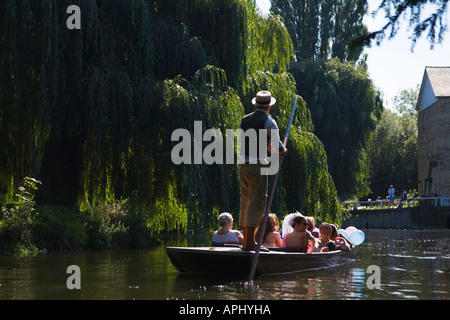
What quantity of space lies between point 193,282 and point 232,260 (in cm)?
68

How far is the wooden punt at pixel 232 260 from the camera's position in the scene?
32.8 ft

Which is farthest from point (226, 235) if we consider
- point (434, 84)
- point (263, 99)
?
point (434, 84)

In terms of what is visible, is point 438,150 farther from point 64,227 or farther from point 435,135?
point 64,227

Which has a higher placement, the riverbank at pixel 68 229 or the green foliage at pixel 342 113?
the green foliage at pixel 342 113

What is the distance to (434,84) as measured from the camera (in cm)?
4794

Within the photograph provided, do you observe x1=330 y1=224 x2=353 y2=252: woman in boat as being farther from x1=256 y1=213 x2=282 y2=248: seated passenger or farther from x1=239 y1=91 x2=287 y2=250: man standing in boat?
x1=239 y1=91 x2=287 y2=250: man standing in boat

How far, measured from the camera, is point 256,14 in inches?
714

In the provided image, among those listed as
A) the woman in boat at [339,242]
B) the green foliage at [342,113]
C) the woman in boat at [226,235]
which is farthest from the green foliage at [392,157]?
the woman in boat at [226,235]

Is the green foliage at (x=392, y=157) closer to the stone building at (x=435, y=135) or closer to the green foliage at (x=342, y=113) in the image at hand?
the stone building at (x=435, y=135)

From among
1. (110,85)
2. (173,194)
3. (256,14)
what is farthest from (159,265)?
(256,14)

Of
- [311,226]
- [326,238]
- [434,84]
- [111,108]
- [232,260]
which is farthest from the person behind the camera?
[434,84]

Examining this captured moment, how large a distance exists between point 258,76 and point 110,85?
12.9 ft

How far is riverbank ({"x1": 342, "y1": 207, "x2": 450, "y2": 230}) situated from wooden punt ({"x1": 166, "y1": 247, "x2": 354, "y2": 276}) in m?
29.8

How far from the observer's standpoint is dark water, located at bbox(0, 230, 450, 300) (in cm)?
841
